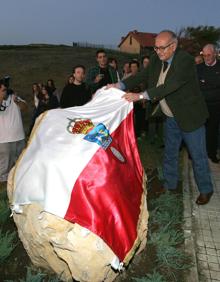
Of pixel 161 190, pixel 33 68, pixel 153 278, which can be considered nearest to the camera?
pixel 153 278

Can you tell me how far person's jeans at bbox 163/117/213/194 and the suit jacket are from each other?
16 cm

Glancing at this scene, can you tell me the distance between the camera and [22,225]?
122 inches

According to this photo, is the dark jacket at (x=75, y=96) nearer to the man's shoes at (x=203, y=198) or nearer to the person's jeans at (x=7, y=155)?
the person's jeans at (x=7, y=155)

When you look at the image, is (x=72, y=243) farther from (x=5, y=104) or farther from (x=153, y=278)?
(x=5, y=104)

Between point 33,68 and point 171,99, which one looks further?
point 33,68

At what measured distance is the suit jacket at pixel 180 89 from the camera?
13.1ft

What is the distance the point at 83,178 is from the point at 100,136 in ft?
1.76

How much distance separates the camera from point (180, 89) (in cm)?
425

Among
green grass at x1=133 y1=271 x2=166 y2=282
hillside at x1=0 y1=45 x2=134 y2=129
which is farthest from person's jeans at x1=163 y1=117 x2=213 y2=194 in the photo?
hillside at x1=0 y1=45 x2=134 y2=129

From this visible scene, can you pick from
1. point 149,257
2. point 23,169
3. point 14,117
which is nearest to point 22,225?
point 23,169

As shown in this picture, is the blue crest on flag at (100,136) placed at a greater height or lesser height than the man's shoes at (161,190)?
greater

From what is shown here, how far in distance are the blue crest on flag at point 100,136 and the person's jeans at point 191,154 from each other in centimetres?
137

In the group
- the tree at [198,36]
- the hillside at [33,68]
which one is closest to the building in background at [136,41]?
the hillside at [33,68]

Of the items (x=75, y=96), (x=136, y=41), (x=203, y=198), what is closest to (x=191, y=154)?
(x=203, y=198)
